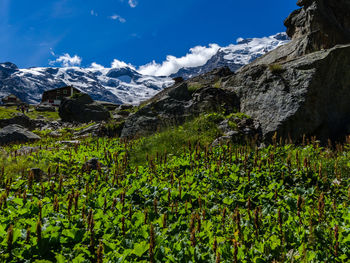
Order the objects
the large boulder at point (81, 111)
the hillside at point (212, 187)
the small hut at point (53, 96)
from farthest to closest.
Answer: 1. the small hut at point (53, 96)
2. the large boulder at point (81, 111)
3. the hillside at point (212, 187)

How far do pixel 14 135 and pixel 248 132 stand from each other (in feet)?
61.2

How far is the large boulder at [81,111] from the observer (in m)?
41.0

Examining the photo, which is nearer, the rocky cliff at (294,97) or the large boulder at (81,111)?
the rocky cliff at (294,97)

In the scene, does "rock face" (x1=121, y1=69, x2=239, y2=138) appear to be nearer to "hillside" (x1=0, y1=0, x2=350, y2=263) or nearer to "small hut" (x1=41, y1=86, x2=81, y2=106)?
"hillside" (x1=0, y1=0, x2=350, y2=263)

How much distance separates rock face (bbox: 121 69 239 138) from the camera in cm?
1450

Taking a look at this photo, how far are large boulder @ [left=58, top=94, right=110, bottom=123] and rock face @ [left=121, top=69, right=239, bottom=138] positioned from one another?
2517cm

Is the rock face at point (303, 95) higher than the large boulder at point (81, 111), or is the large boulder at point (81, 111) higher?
the large boulder at point (81, 111)

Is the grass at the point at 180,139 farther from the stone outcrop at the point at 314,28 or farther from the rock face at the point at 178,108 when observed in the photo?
the stone outcrop at the point at 314,28

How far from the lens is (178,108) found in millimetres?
16531

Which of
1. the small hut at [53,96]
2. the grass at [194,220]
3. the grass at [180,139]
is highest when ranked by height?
the small hut at [53,96]

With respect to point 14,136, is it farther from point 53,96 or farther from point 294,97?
point 53,96

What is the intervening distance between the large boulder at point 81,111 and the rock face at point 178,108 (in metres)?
25.2

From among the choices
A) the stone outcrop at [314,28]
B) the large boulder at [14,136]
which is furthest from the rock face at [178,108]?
the large boulder at [14,136]

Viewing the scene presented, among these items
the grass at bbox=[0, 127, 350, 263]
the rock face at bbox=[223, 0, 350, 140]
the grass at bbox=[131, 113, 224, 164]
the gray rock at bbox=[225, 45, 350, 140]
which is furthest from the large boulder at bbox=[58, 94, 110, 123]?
the grass at bbox=[0, 127, 350, 263]
